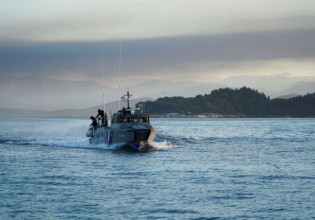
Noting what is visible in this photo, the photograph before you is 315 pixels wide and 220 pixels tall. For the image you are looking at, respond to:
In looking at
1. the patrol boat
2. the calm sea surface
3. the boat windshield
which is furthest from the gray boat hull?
the calm sea surface

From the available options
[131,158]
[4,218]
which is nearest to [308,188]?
[4,218]

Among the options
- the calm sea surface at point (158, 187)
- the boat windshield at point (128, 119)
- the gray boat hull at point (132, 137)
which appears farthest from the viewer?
the boat windshield at point (128, 119)

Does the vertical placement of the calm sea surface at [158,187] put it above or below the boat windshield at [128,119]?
below

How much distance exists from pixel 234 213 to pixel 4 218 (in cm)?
1253

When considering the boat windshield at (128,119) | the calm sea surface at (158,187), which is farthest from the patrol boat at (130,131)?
the calm sea surface at (158,187)

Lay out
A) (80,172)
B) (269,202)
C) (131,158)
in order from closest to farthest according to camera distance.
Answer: (269,202)
(80,172)
(131,158)

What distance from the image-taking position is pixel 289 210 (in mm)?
33531

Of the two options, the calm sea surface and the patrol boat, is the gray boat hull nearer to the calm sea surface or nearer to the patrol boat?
the patrol boat

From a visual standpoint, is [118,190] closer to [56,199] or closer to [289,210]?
[56,199]

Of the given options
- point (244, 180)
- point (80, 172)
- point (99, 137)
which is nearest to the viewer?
point (244, 180)

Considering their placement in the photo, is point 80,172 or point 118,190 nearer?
point 118,190

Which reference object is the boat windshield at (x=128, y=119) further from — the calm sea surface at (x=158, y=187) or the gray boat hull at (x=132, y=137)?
the calm sea surface at (x=158, y=187)

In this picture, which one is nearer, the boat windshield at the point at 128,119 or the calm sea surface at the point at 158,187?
the calm sea surface at the point at 158,187

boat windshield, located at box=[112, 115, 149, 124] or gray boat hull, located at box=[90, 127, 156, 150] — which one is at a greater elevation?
boat windshield, located at box=[112, 115, 149, 124]
